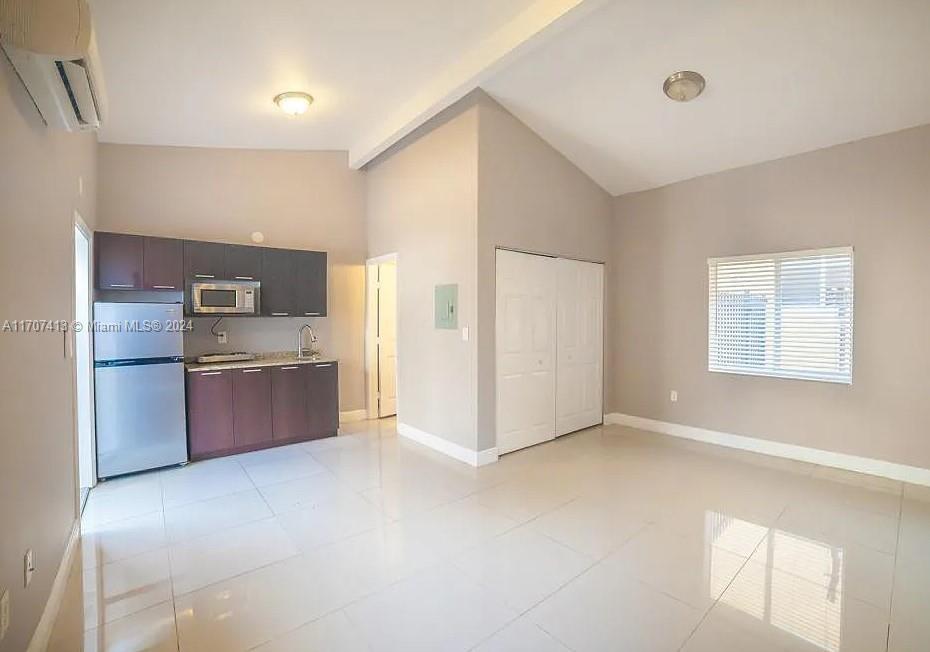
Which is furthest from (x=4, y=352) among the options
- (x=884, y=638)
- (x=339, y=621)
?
(x=884, y=638)

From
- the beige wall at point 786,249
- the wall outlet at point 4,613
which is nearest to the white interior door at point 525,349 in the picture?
the beige wall at point 786,249

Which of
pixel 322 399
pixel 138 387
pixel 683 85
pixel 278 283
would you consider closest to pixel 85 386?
pixel 138 387

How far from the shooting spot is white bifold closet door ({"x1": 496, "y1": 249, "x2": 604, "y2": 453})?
171 inches

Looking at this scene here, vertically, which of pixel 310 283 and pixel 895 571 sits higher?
pixel 310 283

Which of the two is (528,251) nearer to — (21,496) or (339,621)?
(339,621)

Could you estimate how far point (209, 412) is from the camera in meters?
4.27

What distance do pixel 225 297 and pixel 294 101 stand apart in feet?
6.66

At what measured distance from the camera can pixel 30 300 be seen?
194 centimetres

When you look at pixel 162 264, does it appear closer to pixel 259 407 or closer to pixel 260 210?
pixel 260 210

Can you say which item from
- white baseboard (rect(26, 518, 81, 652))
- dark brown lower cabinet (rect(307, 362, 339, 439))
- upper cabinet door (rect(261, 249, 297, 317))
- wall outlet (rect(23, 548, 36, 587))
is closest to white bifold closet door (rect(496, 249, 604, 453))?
dark brown lower cabinet (rect(307, 362, 339, 439))

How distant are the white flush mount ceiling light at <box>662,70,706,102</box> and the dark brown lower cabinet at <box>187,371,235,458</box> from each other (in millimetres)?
4718

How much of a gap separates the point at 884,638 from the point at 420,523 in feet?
7.81

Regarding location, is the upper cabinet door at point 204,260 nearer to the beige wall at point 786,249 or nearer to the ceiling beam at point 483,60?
the ceiling beam at point 483,60

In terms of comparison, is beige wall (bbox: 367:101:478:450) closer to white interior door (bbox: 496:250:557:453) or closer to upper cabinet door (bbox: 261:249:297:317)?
white interior door (bbox: 496:250:557:453)
